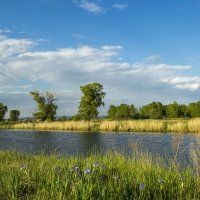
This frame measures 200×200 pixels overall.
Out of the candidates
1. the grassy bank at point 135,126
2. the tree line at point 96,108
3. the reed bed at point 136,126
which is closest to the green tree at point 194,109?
the tree line at point 96,108

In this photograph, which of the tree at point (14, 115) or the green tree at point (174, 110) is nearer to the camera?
the tree at point (14, 115)

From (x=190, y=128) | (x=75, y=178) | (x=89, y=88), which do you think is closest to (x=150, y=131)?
(x=190, y=128)

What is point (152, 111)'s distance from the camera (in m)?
78.2

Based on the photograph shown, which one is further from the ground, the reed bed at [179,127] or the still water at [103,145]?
the reed bed at [179,127]

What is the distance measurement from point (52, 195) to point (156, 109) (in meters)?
80.1

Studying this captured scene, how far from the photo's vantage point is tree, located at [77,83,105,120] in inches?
2227

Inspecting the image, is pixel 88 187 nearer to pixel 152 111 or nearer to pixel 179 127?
pixel 179 127

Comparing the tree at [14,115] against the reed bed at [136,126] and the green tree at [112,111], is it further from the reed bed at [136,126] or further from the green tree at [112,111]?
the reed bed at [136,126]

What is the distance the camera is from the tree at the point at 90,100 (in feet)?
186

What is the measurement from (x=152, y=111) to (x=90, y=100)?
2493 centimetres

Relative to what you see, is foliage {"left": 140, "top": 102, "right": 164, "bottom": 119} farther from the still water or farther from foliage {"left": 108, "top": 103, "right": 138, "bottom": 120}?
the still water

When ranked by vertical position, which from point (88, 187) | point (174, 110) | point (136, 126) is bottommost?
point (88, 187)

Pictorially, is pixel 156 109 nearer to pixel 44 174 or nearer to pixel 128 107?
pixel 128 107

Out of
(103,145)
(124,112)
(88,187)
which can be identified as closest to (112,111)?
(124,112)
